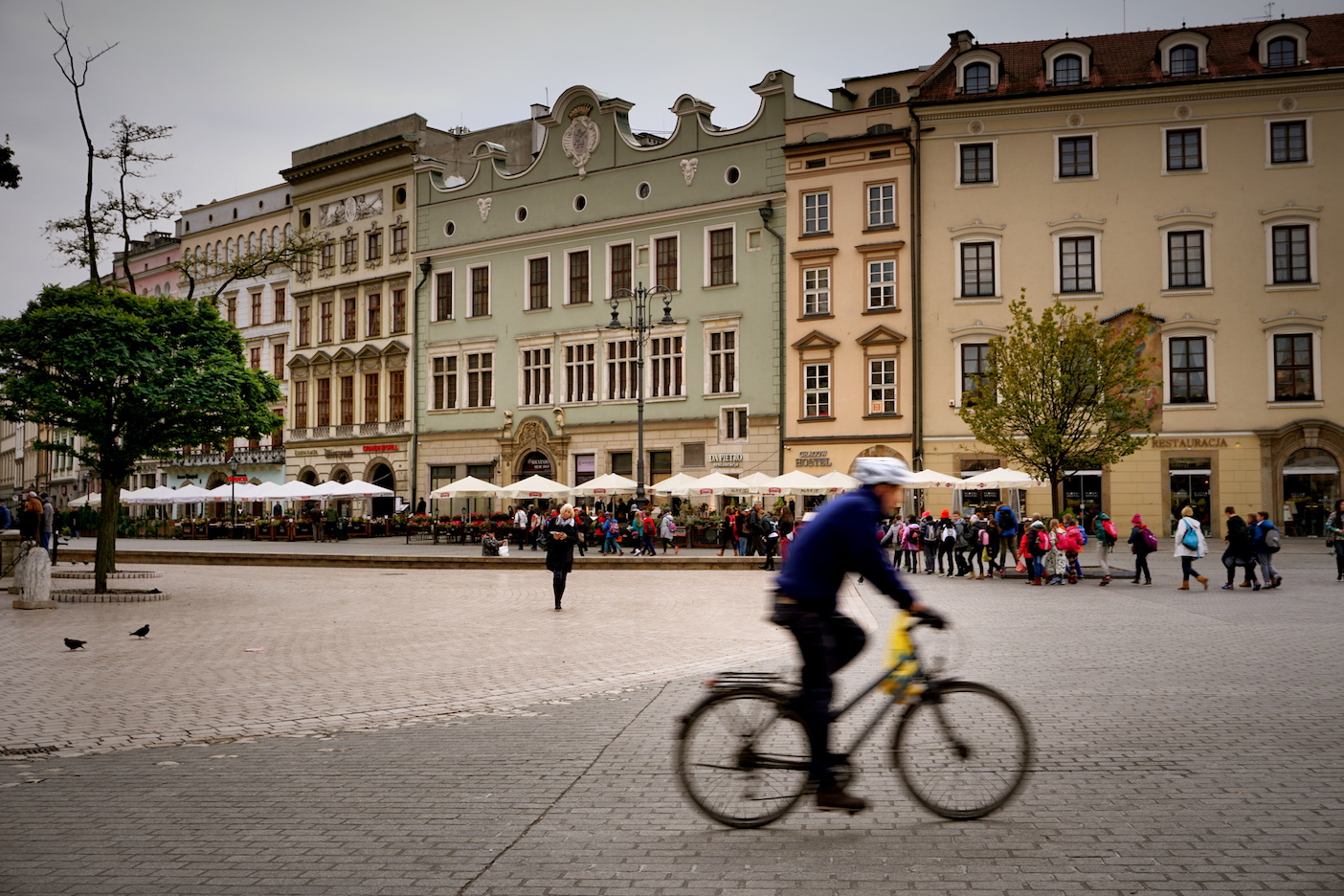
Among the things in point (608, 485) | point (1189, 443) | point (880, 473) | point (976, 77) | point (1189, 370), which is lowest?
point (880, 473)

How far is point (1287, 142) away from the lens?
40531mm

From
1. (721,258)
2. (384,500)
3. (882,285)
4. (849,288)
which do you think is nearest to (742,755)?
(882,285)

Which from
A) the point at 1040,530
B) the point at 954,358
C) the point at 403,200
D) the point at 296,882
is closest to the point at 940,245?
the point at 954,358

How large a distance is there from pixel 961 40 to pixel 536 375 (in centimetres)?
2238

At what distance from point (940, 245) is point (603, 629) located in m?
31.4

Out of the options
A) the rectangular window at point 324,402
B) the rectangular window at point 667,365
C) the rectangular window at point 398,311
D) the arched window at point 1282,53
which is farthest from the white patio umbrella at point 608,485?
the arched window at point 1282,53

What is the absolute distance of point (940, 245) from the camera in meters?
43.8

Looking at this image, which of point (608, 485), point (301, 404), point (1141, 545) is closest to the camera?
point (1141, 545)

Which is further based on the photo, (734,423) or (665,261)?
(665,261)

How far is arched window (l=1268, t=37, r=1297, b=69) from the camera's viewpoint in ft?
135

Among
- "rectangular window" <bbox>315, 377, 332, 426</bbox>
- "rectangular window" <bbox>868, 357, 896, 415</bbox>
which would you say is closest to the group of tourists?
"rectangular window" <bbox>868, 357, 896, 415</bbox>

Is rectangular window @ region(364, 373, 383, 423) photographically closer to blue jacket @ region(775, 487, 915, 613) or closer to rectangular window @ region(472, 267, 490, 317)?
rectangular window @ region(472, 267, 490, 317)

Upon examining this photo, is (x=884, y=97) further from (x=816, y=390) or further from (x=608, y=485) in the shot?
(x=608, y=485)

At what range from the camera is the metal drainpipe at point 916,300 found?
43.7 metres
